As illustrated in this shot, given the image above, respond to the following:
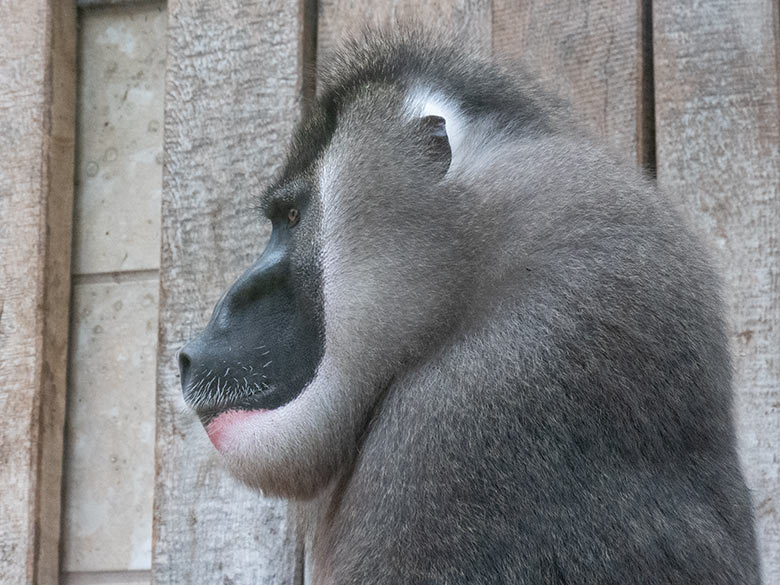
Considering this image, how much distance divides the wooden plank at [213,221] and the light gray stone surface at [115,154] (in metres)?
0.60

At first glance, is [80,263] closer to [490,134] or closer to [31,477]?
[31,477]

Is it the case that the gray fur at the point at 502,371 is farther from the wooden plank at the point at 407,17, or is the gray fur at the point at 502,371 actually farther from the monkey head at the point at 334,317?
the wooden plank at the point at 407,17

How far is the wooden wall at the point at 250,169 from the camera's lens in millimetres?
3217

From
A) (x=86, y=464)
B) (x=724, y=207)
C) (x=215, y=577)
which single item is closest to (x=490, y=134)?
(x=724, y=207)

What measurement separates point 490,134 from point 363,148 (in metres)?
0.32

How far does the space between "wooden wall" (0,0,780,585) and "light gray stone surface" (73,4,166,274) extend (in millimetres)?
392

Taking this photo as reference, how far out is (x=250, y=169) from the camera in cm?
352

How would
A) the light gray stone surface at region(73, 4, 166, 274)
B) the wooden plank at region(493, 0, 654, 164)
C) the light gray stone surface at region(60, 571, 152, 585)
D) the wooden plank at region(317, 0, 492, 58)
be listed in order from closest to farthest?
the wooden plank at region(493, 0, 654, 164), the wooden plank at region(317, 0, 492, 58), the light gray stone surface at region(60, 571, 152, 585), the light gray stone surface at region(73, 4, 166, 274)

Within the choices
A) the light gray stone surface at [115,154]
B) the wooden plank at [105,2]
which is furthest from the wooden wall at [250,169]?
the light gray stone surface at [115,154]

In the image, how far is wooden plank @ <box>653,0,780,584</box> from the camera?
10.3 feet

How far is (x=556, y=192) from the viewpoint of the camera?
2.84 meters

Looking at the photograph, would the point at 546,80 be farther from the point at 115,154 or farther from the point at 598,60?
the point at 115,154

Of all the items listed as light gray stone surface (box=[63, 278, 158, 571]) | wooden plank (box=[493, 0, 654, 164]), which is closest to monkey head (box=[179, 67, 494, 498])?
wooden plank (box=[493, 0, 654, 164])

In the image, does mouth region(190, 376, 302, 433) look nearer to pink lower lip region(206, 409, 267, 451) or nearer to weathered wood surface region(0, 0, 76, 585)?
pink lower lip region(206, 409, 267, 451)
